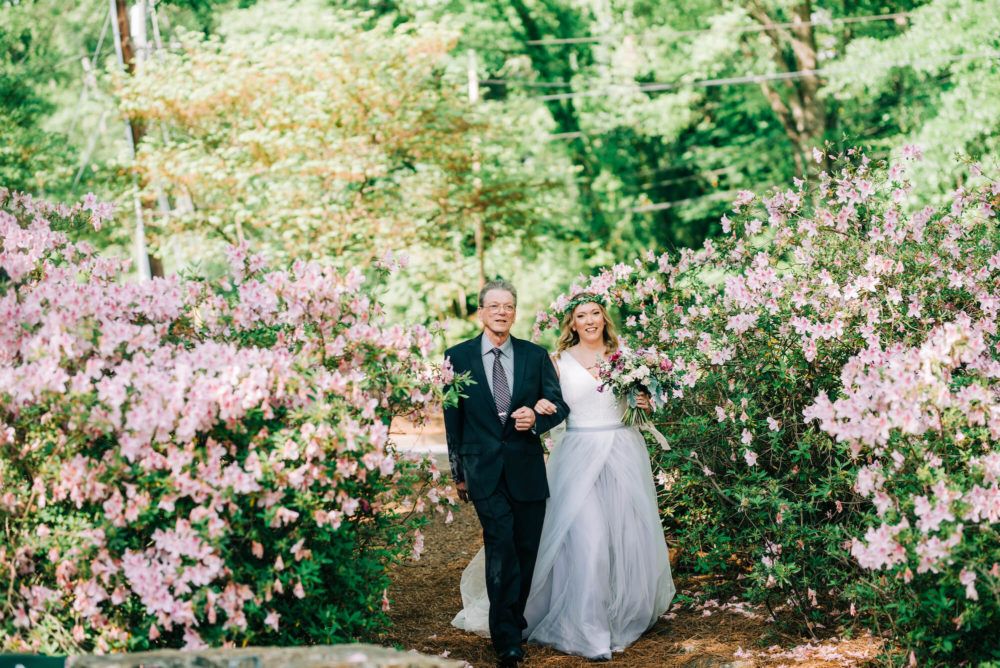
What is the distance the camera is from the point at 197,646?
3.95 metres

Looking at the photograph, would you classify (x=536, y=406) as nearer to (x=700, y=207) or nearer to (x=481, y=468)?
(x=481, y=468)

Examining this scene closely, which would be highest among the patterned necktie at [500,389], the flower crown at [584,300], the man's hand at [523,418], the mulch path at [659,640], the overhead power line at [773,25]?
the overhead power line at [773,25]

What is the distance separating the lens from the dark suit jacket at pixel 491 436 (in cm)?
541

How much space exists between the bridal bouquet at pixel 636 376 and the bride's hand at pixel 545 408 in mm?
510

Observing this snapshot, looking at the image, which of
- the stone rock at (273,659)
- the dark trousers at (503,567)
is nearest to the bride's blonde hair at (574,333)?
the dark trousers at (503,567)

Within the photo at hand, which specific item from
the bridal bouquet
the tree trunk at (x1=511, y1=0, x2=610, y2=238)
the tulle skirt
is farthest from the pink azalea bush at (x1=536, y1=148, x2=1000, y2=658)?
the tree trunk at (x1=511, y1=0, x2=610, y2=238)

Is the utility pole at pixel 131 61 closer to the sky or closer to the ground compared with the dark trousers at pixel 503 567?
closer to the sky

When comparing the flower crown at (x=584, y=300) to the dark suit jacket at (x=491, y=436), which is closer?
the dark suit jacket at (x=491, y=436)

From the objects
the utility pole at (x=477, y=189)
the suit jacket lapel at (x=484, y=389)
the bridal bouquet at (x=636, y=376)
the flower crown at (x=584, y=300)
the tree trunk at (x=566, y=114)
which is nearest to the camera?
the suit jacket lapel at (x=484, y=389)

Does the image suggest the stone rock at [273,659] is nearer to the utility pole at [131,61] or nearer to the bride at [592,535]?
the bride at [592,535]

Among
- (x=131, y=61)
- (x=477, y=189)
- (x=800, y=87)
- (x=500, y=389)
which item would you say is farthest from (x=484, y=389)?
(x=800, y=87)

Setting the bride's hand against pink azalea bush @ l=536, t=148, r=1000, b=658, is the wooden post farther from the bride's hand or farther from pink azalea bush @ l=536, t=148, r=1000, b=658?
the bride's hand

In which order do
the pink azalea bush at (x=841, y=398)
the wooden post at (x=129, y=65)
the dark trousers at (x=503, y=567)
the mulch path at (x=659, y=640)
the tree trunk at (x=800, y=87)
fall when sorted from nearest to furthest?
the pink azalea bush at (x=841, y=398) < the mulch path at (x=659, y=640) < the dark trousers at (x=503, y=567) < the wooden post at (x=129, y=65) < the tree trunk at (x=800, y=87)

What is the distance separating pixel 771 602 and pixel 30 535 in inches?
158
